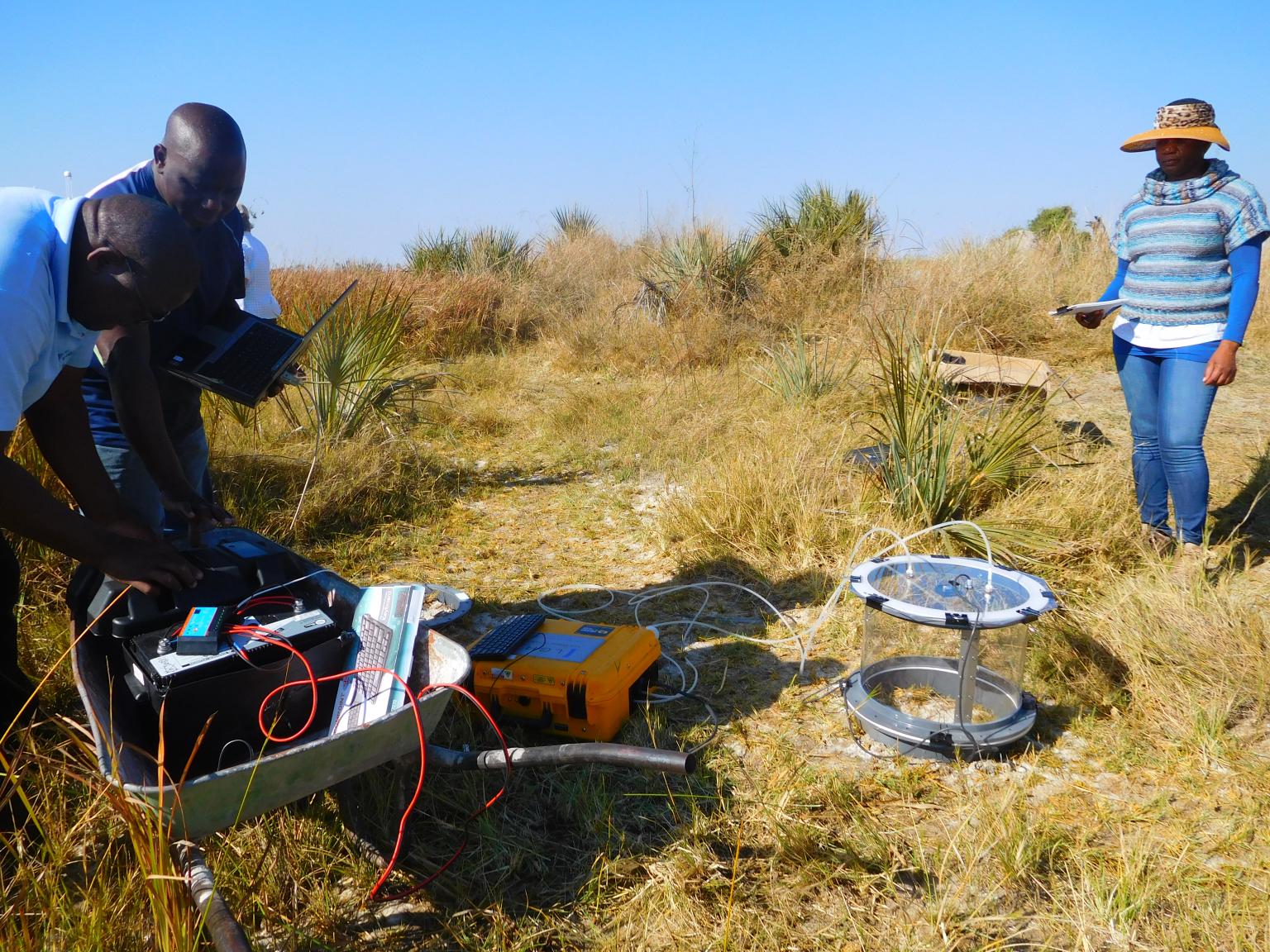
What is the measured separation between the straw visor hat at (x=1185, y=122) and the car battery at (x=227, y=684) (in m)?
3.46

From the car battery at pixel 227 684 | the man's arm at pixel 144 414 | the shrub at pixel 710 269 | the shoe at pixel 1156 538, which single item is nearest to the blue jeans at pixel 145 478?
the man's arm at pixel 144 414

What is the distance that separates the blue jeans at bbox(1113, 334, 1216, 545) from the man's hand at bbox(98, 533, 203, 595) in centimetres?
341

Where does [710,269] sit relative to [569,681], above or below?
above

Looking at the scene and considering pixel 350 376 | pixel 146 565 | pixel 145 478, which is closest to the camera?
pixel 146 565

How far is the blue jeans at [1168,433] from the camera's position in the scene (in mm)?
3359

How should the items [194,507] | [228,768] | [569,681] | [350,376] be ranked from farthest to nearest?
[350,376], [569,681], [194,507], [228,768]

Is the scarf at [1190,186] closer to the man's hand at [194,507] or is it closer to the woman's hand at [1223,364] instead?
the woman's hand at [1223,364]

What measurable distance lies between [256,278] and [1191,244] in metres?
3.87

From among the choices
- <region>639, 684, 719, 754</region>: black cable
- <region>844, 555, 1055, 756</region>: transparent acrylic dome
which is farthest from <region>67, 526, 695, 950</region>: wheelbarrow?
<region>844, 555, 1055, 756</region>: transparent acrylic dome

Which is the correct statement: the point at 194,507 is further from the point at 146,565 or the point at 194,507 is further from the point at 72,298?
the point at 72,298

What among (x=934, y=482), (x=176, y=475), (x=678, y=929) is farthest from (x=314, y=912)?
(x=934, y=482)

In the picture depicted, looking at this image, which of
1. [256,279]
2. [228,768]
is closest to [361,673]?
[228,768]

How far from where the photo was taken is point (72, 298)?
1731mm

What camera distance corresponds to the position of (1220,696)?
8.41ft
